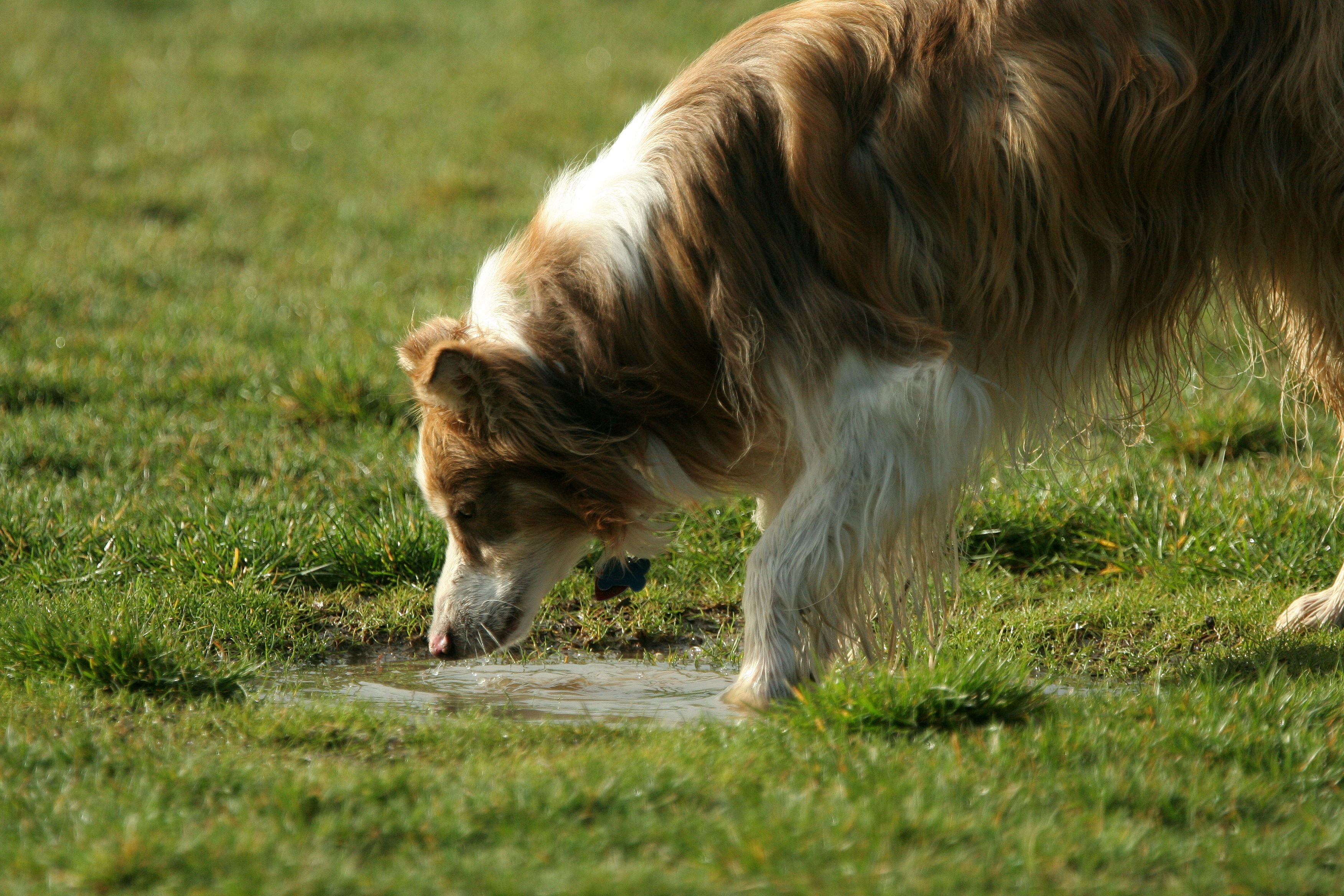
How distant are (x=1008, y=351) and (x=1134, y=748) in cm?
121

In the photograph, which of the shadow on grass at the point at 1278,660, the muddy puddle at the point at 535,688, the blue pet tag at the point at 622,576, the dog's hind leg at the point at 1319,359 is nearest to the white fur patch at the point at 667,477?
the blue pet tag at the point at 622,576

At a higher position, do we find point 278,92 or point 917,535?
point 278,92

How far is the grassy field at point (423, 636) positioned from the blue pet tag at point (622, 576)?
325 mm

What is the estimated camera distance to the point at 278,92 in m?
12.5

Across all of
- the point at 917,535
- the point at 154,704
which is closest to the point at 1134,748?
the point at 917,535

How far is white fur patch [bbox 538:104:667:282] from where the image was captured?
160 inches

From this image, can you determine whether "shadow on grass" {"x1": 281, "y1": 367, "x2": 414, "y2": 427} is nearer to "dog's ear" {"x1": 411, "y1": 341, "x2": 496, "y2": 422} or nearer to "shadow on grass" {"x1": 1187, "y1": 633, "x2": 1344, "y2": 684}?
"dog's ear" {"x1": 411, "y1": 341, "x2": 496, "y2": 422}

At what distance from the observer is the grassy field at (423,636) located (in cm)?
297

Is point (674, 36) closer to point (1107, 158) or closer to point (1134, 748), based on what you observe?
point (1107, 158)

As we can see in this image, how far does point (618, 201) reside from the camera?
414 centimetres

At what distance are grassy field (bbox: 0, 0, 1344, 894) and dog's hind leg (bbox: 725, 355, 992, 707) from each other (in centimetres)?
27

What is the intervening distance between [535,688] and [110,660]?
125cm

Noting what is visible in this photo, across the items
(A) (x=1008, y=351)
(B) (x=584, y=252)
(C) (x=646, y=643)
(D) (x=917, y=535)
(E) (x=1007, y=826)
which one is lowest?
(C) (x=646, y=643)

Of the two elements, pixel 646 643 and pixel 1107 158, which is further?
pixel 646 643
